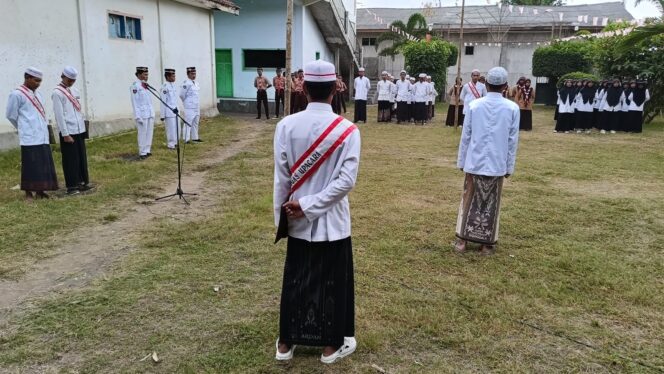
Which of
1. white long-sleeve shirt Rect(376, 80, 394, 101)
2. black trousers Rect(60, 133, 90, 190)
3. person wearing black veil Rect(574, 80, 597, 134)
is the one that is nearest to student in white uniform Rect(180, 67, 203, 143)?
black trousers Rect(60, 133, 90, 190)

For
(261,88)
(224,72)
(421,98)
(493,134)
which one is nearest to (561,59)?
(421,98)

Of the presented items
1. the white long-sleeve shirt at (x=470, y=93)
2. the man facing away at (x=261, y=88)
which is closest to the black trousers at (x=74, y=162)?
the white long-sleeve shirt at (x=470, y=93)

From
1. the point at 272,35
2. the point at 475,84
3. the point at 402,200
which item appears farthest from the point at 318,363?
the point at 272,35

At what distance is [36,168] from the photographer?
6.71 m

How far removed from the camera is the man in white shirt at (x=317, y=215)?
9.53ft

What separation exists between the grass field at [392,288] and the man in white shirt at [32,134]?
1.17ft

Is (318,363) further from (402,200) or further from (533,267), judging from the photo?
(402,200)

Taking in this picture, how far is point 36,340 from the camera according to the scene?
11.4 feet

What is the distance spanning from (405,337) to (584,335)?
1.20 m

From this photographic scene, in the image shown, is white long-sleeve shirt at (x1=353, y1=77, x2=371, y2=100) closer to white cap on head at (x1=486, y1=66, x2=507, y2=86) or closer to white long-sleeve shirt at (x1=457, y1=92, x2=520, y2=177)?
white long-sleeve shirt at (x1=457, y1=92, x2=520, y2=177)

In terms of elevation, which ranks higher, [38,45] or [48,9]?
[48,9]

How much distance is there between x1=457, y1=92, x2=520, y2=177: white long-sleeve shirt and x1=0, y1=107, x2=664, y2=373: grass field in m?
0.86

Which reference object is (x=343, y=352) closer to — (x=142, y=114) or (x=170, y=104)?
(x=142, y=114)

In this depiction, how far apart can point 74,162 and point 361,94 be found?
10.3 meters
